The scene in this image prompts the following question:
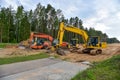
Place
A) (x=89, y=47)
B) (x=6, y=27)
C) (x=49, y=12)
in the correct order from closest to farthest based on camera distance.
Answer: (x=89, y=47), (x=6, y=27), (x=49, y=12)

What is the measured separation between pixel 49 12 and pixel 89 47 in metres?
58.5

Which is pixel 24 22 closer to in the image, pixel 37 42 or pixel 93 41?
pixel 37 42

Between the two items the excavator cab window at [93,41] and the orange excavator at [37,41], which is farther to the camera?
the orange excavator at [37,41]

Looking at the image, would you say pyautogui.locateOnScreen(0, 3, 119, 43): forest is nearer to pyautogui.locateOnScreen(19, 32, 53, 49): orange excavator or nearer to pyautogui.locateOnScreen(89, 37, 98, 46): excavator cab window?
pyautogui.locateOnScreen(19, 32, 53, 49): orange excavator

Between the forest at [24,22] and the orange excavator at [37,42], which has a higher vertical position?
the forest at [24,22]

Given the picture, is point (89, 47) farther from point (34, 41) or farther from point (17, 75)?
point (17, 75)

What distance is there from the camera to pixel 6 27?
72625 mm

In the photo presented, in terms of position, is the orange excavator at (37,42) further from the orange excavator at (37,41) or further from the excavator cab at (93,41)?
the excavator cab at (93,41)

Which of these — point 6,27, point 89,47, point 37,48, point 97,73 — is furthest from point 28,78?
point 6,27

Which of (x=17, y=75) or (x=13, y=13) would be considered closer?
(x=17, y=75)

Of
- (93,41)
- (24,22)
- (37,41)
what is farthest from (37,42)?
(24,22)

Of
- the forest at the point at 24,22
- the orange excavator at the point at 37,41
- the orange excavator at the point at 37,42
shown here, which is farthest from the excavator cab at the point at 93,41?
the forest at the point at 24,22

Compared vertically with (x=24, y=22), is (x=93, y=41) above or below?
below

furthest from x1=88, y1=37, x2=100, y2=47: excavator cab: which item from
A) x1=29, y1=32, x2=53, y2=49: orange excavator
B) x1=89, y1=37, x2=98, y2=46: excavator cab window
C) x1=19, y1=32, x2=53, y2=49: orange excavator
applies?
x1=29, y1=32, x2=53, y2=49: orange excavator
